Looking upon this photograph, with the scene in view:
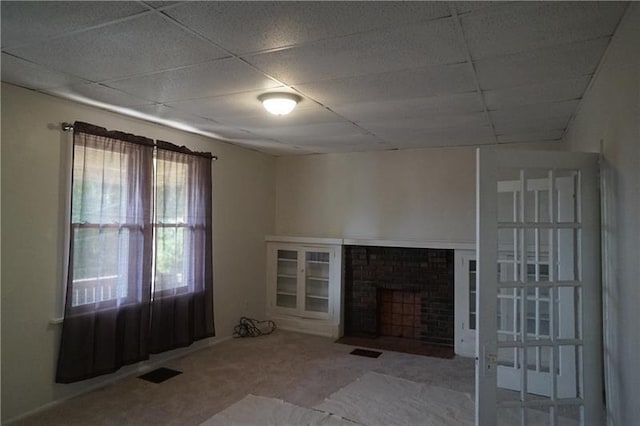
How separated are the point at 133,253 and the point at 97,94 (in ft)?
4.79

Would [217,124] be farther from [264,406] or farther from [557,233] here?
[557,233]

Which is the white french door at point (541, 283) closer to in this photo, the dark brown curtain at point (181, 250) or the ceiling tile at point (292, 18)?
the ceiling tile at point (292, 18)

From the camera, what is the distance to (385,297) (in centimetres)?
546

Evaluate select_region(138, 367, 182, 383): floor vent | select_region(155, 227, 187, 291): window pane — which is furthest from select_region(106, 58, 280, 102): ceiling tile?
select_region(138, 367, 182, 383): floor vent

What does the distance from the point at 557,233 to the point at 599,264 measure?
20.3 inches

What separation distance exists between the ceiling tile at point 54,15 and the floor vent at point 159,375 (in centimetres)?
302

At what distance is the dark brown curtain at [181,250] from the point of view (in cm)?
414

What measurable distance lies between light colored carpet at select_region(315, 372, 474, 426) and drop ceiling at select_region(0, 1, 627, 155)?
2.47 meters

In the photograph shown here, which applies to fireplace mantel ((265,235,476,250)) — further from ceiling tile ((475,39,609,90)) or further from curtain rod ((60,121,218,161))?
curtain rod ((60,121,218,161))

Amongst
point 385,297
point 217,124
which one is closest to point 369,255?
point 385,297

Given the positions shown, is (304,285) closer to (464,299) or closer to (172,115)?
(464,299)

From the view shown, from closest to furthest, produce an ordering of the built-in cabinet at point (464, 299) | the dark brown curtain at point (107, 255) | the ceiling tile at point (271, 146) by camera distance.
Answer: the dark brown curtain at point (107, 255) → the built-in cabinet at point (464, 299) → the ceiling tile at point (271, 146)

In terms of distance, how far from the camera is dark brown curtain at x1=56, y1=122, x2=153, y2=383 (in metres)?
3.36

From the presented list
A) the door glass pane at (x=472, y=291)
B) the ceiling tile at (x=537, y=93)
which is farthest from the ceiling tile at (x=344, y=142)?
the door glass pane at (x=472, y=291)
